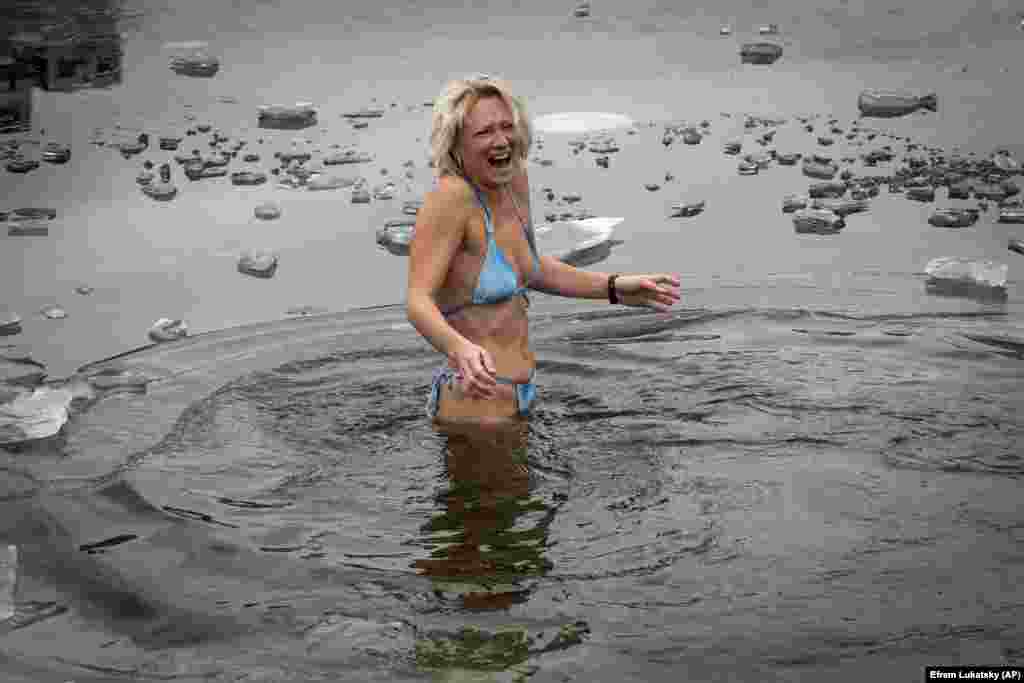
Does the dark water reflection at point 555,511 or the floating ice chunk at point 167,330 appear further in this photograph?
the floating ice chunk at point 167,330

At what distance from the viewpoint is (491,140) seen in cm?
536

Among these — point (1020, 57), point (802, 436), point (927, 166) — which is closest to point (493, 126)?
point (802, 436)

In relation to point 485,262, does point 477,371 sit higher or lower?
lower

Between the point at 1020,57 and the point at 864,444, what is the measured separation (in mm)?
7781

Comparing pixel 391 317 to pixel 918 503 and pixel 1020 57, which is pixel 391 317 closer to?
pixel 918 503

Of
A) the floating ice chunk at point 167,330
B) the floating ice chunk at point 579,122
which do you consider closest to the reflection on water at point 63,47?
the floating ice chunk at point 579,122

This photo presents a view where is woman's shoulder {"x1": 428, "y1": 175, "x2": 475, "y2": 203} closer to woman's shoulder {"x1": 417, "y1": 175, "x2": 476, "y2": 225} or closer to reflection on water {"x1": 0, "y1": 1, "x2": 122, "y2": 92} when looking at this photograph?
woman's shoulder {"x1": 417, "y1": 175, "x2": 476, "y2": 225}

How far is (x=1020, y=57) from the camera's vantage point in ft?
40.1

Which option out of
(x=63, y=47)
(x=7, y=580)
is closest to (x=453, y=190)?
(x=7, y=580)

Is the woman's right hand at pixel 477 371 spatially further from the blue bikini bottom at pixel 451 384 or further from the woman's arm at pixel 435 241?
the blue bikini bottom at pixel 451 384

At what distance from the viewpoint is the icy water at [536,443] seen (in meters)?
3.96

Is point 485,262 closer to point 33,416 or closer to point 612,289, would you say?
point 612,289

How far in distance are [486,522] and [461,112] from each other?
1492mm

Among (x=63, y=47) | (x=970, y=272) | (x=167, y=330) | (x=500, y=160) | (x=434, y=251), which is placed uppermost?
(x=63, y=47)
